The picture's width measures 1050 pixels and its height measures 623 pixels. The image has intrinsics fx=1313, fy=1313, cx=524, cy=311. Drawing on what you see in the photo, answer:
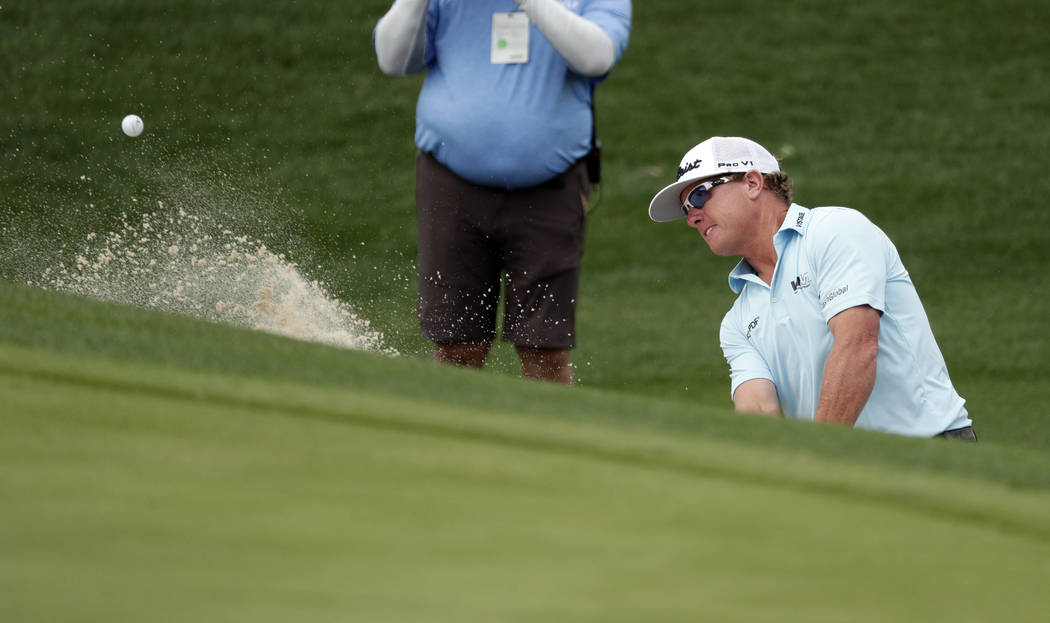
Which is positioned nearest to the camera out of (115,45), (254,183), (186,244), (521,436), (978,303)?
(521,436)

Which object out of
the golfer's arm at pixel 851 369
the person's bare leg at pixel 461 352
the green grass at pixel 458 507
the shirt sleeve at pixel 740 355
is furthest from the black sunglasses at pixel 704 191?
the green grass at pixel 458 507

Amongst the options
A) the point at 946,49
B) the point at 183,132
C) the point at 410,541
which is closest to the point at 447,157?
the point at 410,541

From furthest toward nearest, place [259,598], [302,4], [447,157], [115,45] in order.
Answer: [302,4], [115,45], [447,157], [259,598]

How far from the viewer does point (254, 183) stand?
27.7 ft

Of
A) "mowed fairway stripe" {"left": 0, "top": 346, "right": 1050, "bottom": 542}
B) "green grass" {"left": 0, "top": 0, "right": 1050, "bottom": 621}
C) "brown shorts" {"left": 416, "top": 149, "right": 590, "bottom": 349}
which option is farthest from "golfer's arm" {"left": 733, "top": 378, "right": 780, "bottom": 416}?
"mowed fairway stripe" {"left": 0, "top": 346, "right": 1050, "bottom": 542}

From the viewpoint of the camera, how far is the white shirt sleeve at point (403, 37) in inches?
155

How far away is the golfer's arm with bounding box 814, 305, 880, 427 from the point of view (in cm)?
318

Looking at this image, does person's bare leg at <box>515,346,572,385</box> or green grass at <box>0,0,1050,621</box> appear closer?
green grass at <box>0,0,1050,621</box>

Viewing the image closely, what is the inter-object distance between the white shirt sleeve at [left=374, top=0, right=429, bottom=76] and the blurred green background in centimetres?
239

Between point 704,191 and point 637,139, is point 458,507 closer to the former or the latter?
point 704,191

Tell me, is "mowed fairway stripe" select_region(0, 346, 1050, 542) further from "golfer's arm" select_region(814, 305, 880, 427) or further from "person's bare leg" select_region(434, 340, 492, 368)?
"person's bare leg" select_region(434, 340, 492, 368)

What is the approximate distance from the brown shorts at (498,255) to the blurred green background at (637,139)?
2097 mm

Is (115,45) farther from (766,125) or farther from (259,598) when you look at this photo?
(259,598)

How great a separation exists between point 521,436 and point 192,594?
2.62 feet
